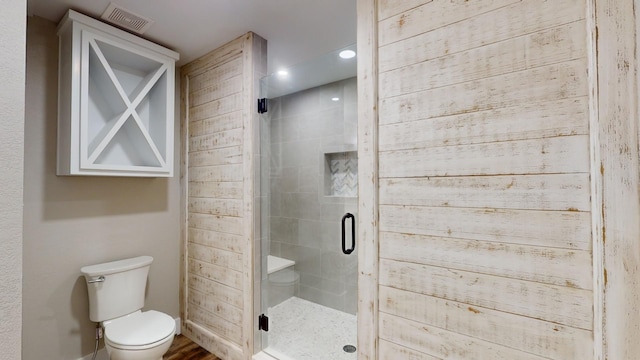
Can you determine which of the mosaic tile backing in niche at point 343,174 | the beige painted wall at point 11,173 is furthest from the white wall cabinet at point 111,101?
the mosaic tile backing in niche at point 343,174

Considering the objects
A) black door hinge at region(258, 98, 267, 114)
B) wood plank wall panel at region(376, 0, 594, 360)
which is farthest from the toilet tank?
wood plank wall panel at region(376, 0, 594, 360)

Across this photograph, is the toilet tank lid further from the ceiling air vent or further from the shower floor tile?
the ceiling air vent

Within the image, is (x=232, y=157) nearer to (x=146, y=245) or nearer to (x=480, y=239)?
(x=146, y=245)

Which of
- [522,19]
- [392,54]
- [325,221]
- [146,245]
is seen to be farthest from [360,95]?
[146,245]

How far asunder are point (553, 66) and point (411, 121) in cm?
51

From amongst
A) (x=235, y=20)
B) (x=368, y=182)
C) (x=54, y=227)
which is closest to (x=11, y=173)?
(x=368, y=182)

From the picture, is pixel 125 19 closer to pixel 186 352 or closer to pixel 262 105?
pixel 262 105

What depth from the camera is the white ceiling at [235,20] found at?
1.69 m

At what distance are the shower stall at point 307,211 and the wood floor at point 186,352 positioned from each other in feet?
1.92

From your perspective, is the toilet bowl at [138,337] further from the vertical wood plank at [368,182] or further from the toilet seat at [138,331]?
the vertical wood plank at [368,182]

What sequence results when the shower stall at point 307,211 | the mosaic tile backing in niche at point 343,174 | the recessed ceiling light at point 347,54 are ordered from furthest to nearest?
A: the shower stall at point 307,211, the mosaic tile backing in niche at point 343,174, the recessed ceiling light at point 347,54

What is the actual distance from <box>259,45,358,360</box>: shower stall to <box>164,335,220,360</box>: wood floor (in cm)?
59

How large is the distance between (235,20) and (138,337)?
2.07 m

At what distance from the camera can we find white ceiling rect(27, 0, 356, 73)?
169 centimetres
